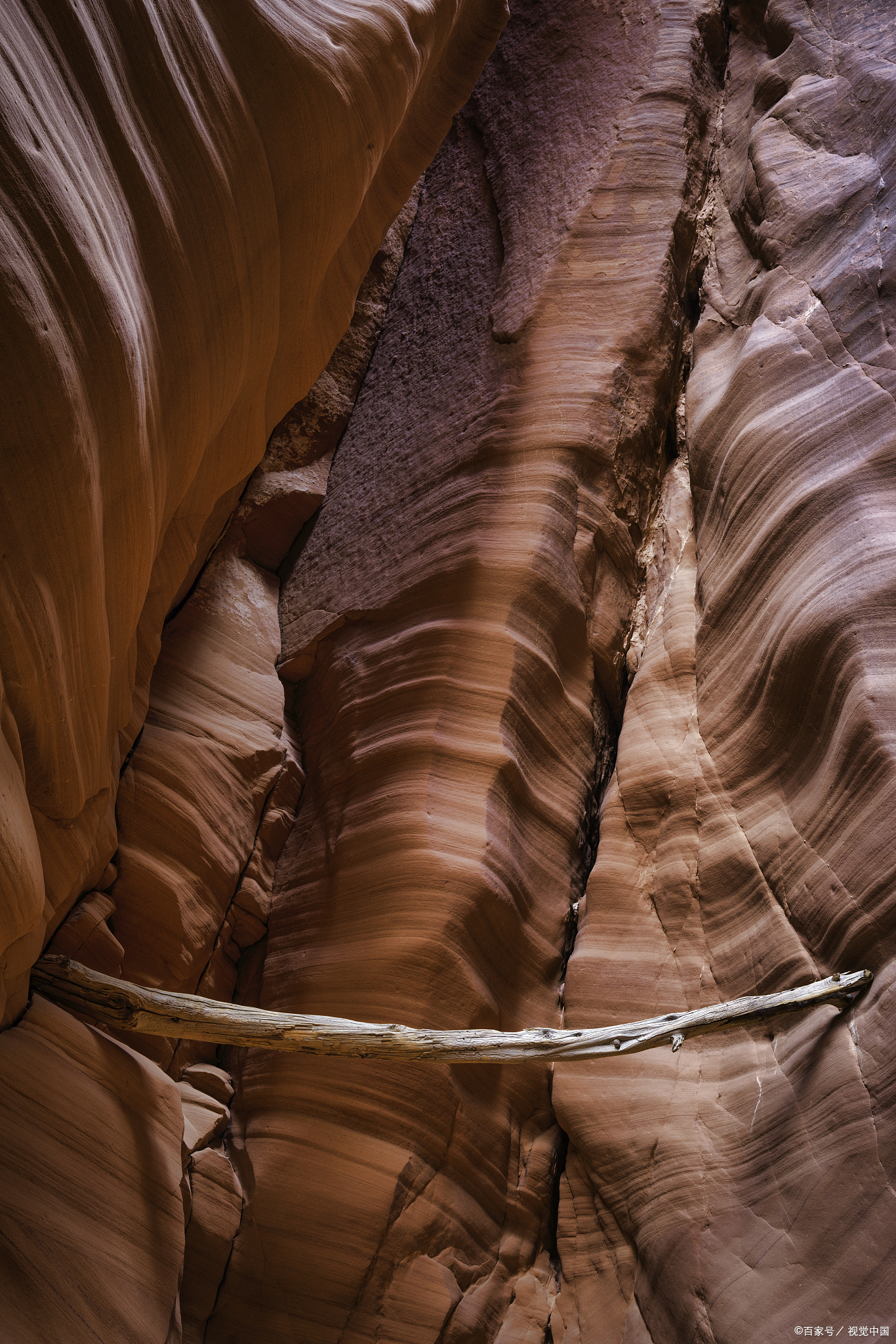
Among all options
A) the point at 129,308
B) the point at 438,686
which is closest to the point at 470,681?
the point at 438,686

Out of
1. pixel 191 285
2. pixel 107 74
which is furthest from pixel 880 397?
pixel 107 74

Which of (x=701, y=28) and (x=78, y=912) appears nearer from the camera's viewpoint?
(x=78, y=912)

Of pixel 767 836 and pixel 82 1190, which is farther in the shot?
pixel 767 836

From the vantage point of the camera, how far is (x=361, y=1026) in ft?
9.37

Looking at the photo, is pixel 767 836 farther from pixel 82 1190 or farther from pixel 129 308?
pixel 129 308

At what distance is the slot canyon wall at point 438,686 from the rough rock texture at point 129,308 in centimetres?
1

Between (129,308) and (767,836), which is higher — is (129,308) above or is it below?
above

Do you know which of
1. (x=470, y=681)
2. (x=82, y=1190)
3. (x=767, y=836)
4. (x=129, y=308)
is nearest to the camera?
(x=129, y=308)

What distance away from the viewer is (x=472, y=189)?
561 cm

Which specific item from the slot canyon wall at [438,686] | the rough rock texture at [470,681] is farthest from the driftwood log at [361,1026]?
the rough rock texture at [470,681]

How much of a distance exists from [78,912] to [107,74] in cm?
255

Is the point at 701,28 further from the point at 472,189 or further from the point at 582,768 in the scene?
the point at 582,768

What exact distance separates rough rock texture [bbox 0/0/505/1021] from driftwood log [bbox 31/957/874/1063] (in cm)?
21

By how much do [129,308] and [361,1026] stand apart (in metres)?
2.18
